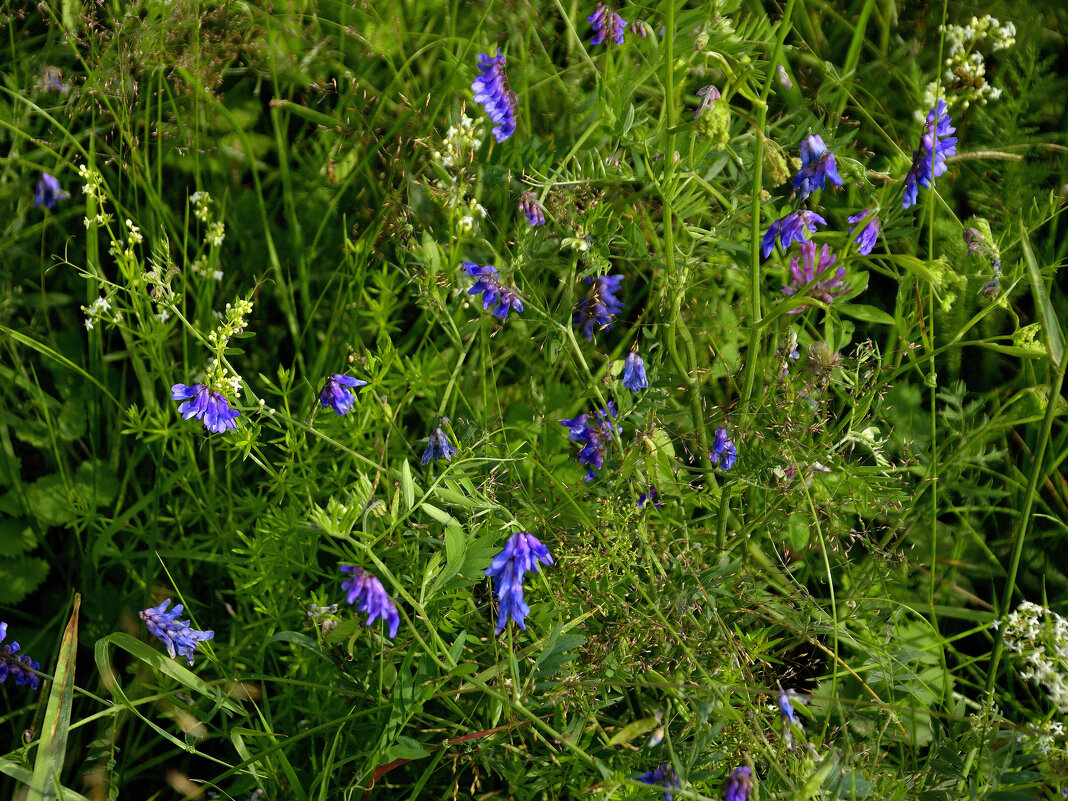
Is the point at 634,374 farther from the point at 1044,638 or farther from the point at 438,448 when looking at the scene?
the point at 1044,638

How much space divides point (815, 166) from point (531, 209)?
501 millimetres

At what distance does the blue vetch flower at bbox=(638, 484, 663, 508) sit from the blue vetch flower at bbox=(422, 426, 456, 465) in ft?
1.20

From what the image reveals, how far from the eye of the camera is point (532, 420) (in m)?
2.21

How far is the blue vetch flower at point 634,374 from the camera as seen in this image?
65.7 inches

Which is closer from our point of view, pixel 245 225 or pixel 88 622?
pixel 88 622

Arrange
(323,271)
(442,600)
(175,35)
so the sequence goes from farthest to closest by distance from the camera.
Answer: (323,271) < (175,35) < (442,600)

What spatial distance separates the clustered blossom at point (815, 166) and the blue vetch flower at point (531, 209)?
0.45 metres

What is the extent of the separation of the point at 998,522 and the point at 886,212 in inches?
38.8

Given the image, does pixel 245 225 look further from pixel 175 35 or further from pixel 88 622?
→ pixel 88 622

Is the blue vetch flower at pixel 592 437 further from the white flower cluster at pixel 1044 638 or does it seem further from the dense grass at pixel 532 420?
the white flower cluster at pixel 1044 638

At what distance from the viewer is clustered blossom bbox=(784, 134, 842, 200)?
154cm

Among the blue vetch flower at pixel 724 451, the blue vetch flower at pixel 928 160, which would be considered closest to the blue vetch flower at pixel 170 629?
the blue vetch flower at pixel 724 451

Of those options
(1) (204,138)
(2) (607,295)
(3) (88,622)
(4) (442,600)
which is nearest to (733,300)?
(2) (607,295)

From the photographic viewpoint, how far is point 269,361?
7.62ft
